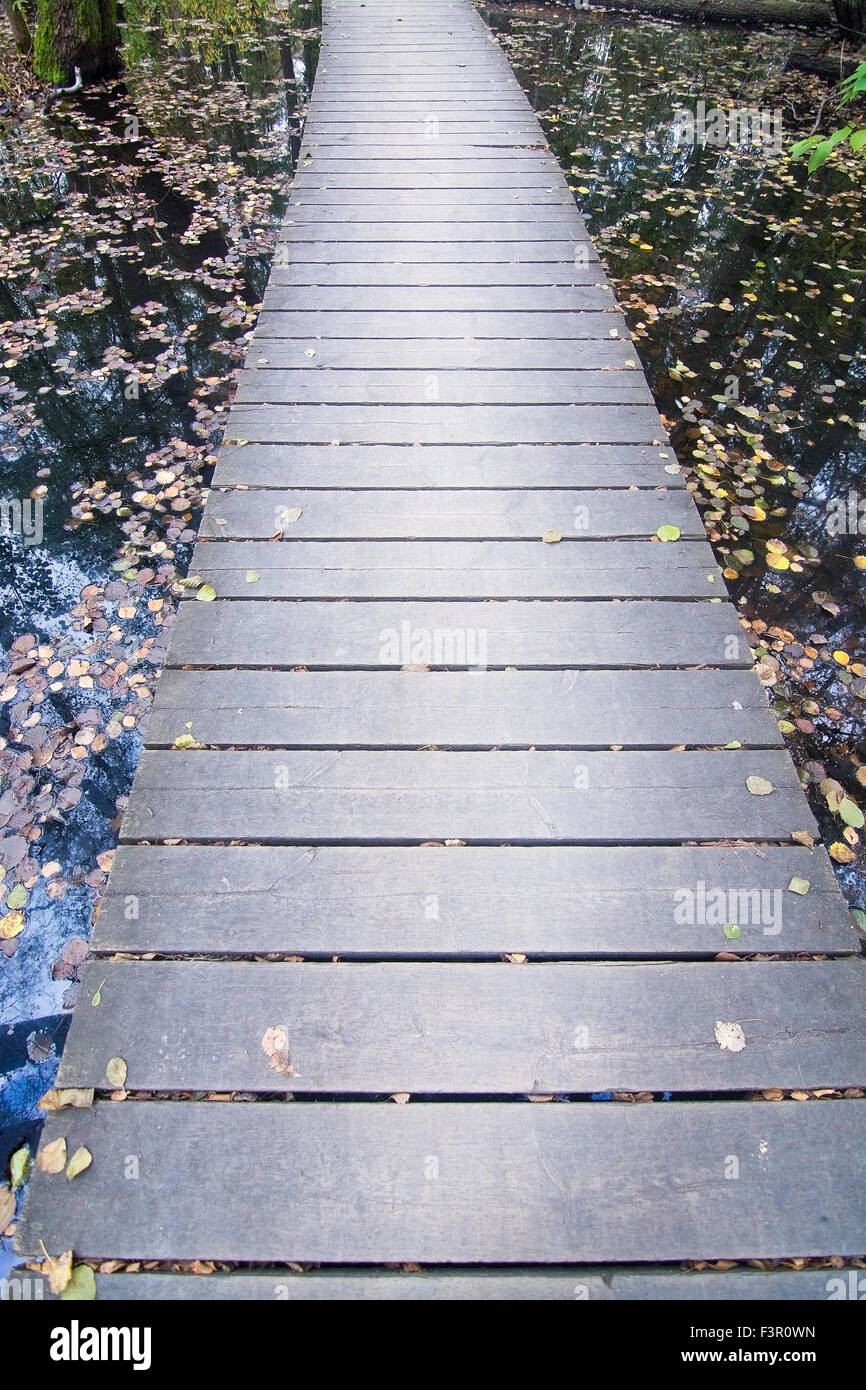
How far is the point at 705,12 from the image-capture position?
11688mm

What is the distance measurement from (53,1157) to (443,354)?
11.5 ft

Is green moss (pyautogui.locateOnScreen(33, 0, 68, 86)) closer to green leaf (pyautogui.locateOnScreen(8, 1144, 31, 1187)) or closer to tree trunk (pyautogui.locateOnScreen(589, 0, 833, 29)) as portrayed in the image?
tree trunk (pyautogui.locateOnScreen(589, 0, 833, 29))

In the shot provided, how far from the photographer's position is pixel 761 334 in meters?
4.65

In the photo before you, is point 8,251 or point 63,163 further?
point 63,163

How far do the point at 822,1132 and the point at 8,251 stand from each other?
7.01 metres

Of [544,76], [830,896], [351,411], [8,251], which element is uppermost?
[544,76]

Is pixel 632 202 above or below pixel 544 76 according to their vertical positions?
below

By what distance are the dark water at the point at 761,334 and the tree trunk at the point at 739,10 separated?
4.19 meters

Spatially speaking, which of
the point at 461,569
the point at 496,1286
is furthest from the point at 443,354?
the point at 496,1286

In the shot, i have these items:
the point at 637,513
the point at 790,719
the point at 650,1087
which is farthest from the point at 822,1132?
the point at 637,513

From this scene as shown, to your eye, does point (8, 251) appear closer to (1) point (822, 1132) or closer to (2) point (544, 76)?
(1) point (822, 1132)

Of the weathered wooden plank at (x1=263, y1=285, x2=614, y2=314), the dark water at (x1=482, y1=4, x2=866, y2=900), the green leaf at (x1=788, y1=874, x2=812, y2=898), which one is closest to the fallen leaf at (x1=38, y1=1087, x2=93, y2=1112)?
the green leaf at (x1=788, y1=874, x2=812, y2=898)

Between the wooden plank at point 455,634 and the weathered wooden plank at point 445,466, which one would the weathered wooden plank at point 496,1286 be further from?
the weathered wooden plank at point 445,466

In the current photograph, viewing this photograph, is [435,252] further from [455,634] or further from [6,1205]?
[6,1205]
